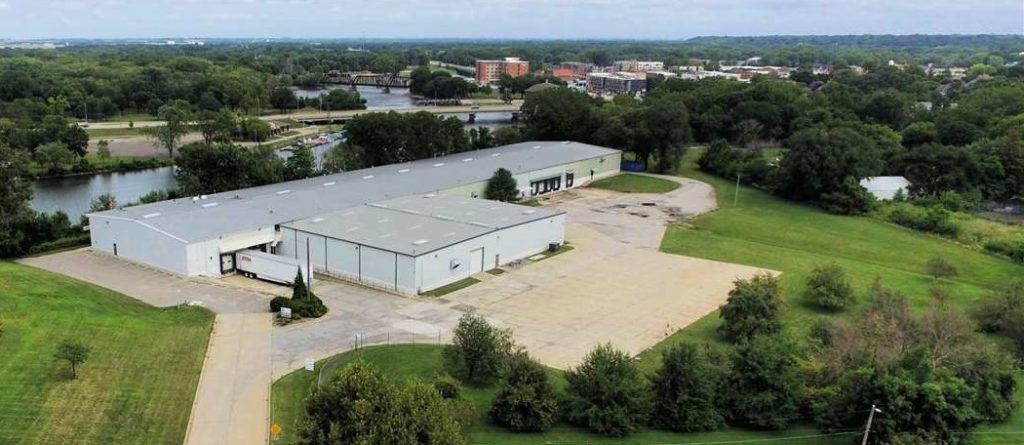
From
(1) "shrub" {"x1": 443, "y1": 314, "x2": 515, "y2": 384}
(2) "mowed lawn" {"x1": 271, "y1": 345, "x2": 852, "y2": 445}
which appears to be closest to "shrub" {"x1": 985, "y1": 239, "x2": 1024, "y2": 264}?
(2) "mowed lawn" {"x1": 271, "y1": 345, "x2": 852, "y2": 445}

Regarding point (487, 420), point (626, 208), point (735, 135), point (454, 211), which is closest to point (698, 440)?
point (487, 420)

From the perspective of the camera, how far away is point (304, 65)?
177 meters

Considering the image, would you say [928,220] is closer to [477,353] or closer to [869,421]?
[869,421]

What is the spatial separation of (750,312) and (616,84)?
132319 millimetres

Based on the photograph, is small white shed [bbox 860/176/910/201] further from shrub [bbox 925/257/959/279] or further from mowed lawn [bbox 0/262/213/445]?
mowed lawn [bbox 0/262/213/445]

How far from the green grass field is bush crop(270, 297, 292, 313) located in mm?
32151

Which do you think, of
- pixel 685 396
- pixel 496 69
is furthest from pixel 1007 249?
pixel 496 69

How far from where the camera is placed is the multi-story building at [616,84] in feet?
497

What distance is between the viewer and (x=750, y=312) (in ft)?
86.8

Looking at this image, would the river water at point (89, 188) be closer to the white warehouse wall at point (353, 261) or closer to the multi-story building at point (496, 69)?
the white warehouse wall at point (353, 261)

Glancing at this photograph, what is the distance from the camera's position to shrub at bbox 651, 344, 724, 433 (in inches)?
766

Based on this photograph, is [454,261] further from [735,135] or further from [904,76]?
[904,76]

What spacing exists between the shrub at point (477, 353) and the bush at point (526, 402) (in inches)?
81.4

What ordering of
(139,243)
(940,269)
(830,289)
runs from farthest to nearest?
1. (940,269)
2. (139,243)
3. (830,289)
